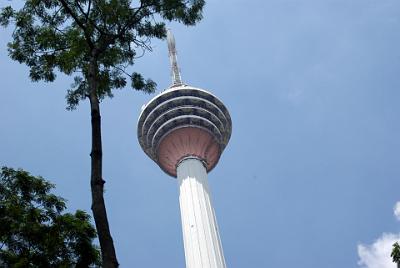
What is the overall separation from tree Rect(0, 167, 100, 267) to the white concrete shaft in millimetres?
21273

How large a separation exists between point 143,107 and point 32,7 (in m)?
35.0

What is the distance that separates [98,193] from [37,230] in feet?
20.1

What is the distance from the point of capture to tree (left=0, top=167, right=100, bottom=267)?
48.6 feet

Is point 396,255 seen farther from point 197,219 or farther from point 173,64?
point 173,64

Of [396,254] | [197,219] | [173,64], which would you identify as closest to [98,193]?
[396,254]

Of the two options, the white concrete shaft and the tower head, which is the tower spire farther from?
the white concrete shaft

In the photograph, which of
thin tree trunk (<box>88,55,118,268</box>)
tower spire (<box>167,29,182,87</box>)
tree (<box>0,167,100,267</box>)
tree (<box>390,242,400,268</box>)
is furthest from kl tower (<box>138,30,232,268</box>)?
thin tree trunk (<box>88,55,118,268</box>)

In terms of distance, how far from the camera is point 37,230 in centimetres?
1491

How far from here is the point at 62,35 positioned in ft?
50.6

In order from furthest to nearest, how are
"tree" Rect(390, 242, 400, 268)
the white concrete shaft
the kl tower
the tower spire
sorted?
the tower spire → the kl tower → the white concrete shaft → "tree" Rect(390, 242, 400, 268)

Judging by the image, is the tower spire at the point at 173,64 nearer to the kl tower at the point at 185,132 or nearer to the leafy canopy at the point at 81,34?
the kl tower at the point at 185,132

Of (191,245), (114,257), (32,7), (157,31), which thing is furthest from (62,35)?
(191,245)

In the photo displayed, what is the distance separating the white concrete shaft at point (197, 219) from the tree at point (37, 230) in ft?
69.8

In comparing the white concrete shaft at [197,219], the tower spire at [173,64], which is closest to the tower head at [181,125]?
the tower spire at [173,64]
